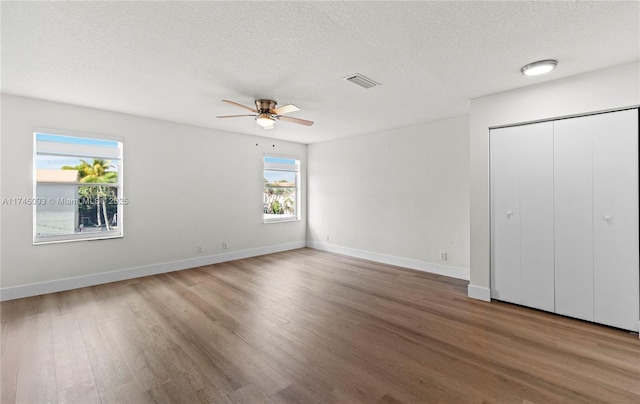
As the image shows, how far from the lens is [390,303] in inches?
133

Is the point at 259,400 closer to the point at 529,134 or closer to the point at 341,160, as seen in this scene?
the point at 529,134

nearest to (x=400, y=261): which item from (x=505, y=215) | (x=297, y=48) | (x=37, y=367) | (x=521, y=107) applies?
(x=505, y=215)

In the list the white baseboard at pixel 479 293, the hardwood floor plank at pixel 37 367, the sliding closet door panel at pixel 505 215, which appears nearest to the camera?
the hardwood floor plank at pixel 37 367

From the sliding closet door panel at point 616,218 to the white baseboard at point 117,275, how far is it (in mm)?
5376

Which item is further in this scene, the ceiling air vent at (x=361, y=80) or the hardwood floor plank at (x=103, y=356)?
the ceiling air vent at (x=361, y=80)

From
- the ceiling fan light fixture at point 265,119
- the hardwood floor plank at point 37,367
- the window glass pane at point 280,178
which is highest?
the ceiling fan light fixture at point 265,119

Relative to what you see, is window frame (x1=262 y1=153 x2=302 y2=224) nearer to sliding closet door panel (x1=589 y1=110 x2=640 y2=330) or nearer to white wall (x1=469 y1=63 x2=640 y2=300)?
white wall (x1=469 y1=63 x2=640 y2=300)

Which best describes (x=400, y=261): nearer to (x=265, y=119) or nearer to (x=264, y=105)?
(x=265, y=119)

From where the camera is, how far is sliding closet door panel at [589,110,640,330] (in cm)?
262

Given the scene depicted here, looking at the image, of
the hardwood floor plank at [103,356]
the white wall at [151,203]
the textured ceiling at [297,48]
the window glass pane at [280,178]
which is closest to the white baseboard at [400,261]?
the white wall at [151,203]

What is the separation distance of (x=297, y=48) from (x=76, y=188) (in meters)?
3.99

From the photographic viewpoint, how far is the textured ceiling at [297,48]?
1.88 meters

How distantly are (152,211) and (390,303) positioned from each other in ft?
13.6

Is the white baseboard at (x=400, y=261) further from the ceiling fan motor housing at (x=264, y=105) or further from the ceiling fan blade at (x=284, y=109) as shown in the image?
the ceiling fan motor housing at (x=264, y=105)
